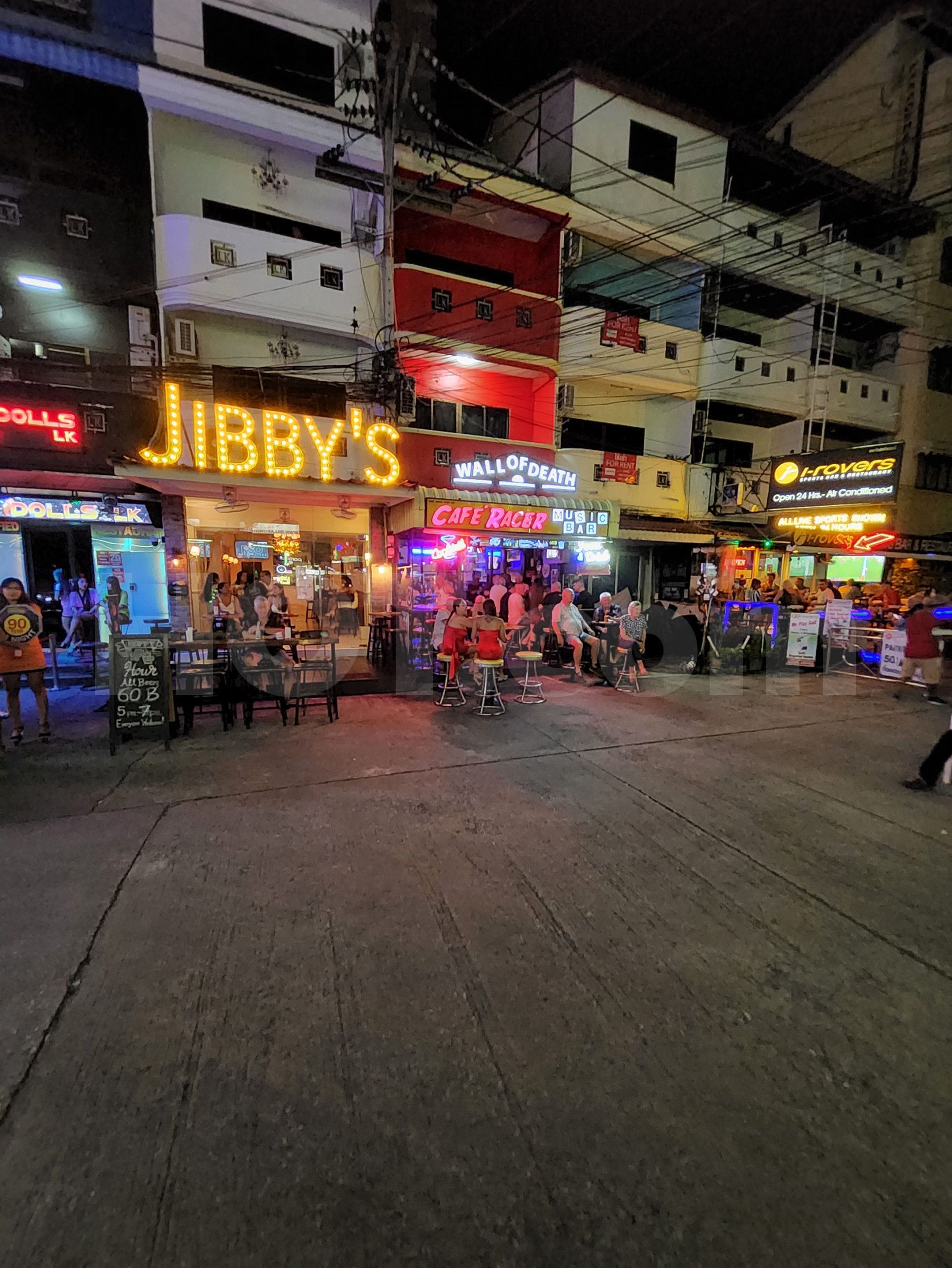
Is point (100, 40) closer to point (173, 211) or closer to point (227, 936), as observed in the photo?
point (173, 211)

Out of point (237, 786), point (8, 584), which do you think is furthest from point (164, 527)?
point (237, 786)

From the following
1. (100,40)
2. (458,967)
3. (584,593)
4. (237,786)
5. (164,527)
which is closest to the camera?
(458,967)

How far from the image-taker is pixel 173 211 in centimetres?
1263

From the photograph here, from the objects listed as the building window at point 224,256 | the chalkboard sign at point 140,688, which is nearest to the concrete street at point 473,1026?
the chalkboard sign at point 140,688

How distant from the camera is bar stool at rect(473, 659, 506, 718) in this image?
27.8ft

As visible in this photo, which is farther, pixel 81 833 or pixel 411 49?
pixel 411 49

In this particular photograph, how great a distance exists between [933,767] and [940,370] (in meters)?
26.6

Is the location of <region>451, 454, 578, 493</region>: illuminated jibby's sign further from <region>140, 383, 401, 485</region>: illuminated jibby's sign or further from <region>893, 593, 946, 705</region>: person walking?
<region>893, 593, 946, 705</region>: person walking

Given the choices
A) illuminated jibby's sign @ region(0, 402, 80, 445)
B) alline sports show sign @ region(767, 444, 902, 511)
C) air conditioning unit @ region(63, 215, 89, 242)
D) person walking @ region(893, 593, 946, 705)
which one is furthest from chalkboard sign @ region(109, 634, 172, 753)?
alline sports show sign @ region(767, 444, 902, 511)

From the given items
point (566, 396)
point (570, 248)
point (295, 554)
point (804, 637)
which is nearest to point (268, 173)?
point (570, 248)

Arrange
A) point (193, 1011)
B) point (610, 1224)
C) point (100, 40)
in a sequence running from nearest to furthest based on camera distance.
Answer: point (610, 1224) < point (193, 1011) < point (100, 40)

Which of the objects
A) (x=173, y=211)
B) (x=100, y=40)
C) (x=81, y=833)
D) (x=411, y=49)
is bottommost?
(x=81, y=833)

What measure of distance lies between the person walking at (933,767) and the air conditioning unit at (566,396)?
14538 millimetres

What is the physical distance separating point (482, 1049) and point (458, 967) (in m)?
0.56
